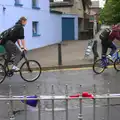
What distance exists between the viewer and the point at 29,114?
6.34m

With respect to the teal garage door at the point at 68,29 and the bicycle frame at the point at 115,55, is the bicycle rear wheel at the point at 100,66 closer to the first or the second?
the bicycle frame at the point at 115,55

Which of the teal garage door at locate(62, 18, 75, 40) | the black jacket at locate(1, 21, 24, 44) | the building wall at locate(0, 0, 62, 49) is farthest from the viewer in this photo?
the teal garage door at locate(62, 18, 75, 40)

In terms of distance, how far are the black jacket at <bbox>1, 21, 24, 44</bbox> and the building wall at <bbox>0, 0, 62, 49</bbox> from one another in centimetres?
988

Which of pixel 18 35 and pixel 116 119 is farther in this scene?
pixel 18 35

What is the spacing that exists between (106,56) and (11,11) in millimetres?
10408

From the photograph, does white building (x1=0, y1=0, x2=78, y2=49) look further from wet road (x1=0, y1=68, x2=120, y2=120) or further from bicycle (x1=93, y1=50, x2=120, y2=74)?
bicycle (x1=93, y1=50, x2=120, y2=74)

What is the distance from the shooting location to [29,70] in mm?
11008

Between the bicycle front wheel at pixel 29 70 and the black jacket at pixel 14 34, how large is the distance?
0.78 metres

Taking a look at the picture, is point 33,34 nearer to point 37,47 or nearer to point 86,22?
point 37,47

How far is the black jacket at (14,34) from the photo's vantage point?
10602mm

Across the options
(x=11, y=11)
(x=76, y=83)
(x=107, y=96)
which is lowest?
(x=76, y=83)

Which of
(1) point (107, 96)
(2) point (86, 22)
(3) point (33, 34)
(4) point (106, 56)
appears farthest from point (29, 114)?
(2) point (86, 22)

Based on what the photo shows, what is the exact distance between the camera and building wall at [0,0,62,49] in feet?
70.1

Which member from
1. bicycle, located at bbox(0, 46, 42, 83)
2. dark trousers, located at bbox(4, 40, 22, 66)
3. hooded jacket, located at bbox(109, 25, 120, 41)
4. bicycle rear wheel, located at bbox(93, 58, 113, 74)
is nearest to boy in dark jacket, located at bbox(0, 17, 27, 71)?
dark trousers, located at bbox(4, 40, 22, 66)
